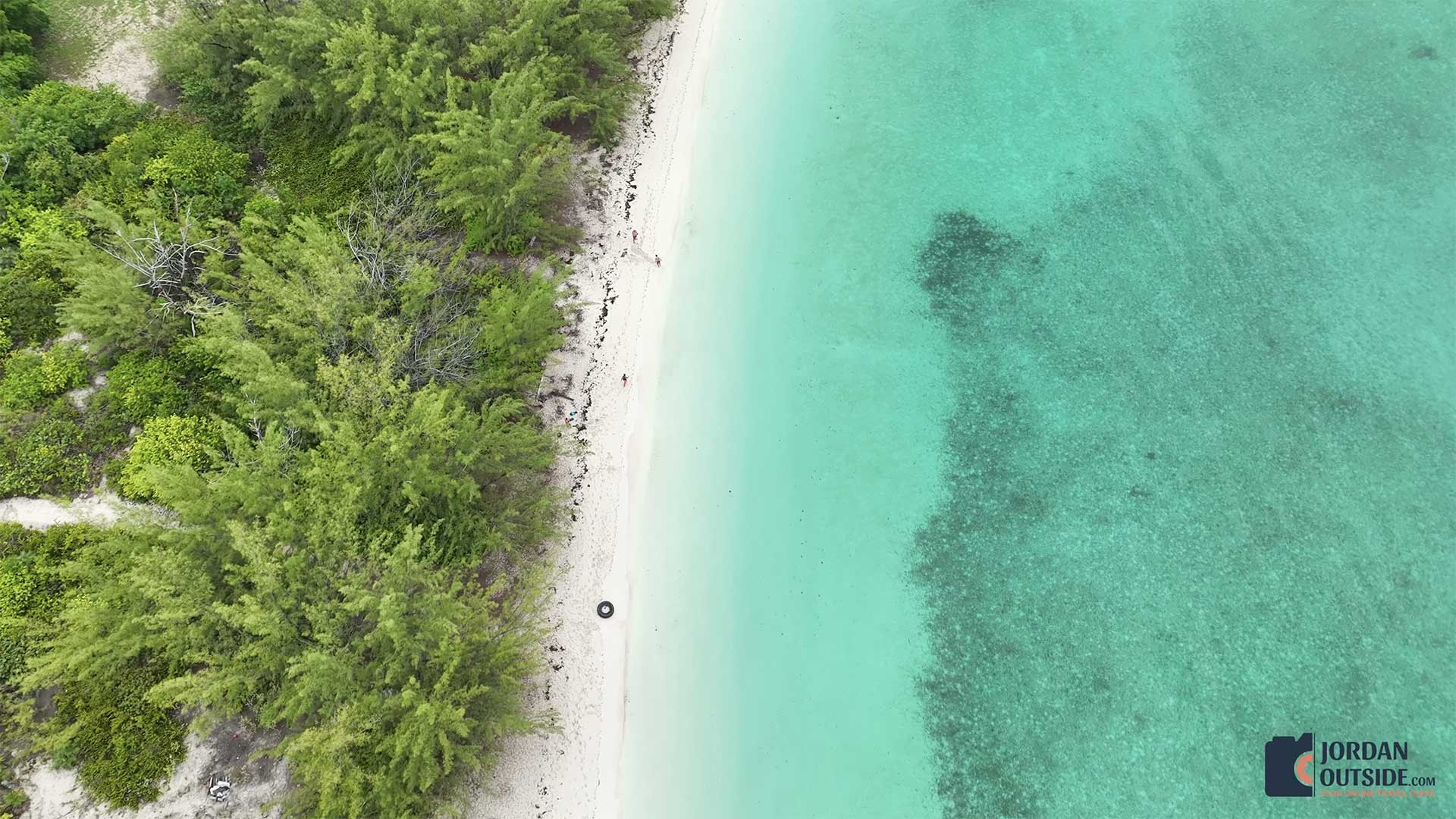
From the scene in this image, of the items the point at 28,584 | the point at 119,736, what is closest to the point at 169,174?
the point at 28,584

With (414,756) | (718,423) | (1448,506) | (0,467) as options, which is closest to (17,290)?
(0,467)

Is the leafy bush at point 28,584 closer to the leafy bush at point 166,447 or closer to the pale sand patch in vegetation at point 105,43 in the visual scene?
the leafy bush at point 166,447

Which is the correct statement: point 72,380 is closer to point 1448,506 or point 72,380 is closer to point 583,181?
point 583,181

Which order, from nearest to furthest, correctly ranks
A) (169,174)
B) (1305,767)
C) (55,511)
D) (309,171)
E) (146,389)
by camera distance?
(1305,767), (55,511), (146,389), (169,174), (309,171)

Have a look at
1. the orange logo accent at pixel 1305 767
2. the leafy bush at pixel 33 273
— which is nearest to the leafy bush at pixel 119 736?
the leafy bush at pixel 33 273

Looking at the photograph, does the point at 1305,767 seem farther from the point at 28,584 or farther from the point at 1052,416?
the point at 28,584

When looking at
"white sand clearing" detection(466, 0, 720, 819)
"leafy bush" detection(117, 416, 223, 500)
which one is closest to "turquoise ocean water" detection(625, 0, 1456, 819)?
"white sand clearing" detection(466, 0, 720, 819)
